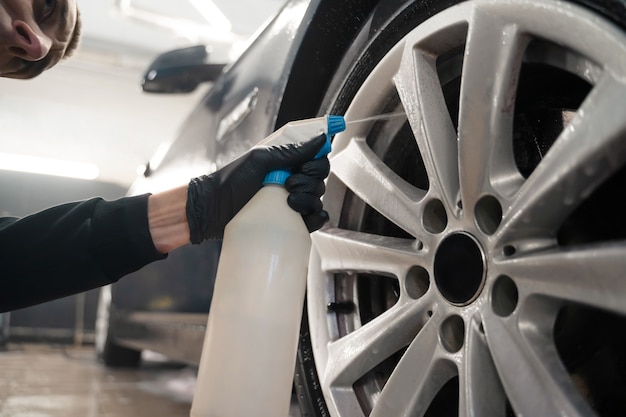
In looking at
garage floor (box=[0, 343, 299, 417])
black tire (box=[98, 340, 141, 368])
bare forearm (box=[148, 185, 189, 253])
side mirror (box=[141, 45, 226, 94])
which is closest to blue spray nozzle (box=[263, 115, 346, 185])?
bare forearm (box=[148, 185, 189, 253])

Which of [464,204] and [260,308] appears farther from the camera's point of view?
[260,308]

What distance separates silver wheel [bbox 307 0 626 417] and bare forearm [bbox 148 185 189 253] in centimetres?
24

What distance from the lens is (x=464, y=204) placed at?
0.77 m

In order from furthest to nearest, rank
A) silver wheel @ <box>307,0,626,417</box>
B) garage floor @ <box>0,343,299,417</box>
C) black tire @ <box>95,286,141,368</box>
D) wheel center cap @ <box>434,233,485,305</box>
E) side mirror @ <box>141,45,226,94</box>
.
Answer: black tire @ <box>95,286,141,368</box> < side mirror @ <box>141,45,226,94</box> < garage floor @ <box>0,343,299,417</box> < wheel center cap @ <box>434,233,485,305</box> < silver wheel @ <box>307,0,626,417</box>

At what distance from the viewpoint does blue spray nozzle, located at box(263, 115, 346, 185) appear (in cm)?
89

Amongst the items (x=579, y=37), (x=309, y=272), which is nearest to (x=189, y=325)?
(x=309, y=272)

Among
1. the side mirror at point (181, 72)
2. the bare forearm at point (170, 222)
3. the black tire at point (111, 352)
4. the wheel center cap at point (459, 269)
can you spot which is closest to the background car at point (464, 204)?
the wheel center cap at point (459, 269)

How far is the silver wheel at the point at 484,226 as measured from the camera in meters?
0.63

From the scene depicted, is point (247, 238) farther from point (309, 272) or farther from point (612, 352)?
point (612, 352)

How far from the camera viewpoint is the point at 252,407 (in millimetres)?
867

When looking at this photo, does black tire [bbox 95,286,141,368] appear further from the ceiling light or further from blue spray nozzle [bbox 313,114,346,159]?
the ceiling light

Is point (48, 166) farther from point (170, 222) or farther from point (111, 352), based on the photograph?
point (170, 222)

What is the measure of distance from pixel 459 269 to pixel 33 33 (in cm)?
92

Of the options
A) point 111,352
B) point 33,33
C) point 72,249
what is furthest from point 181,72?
point 111,352
